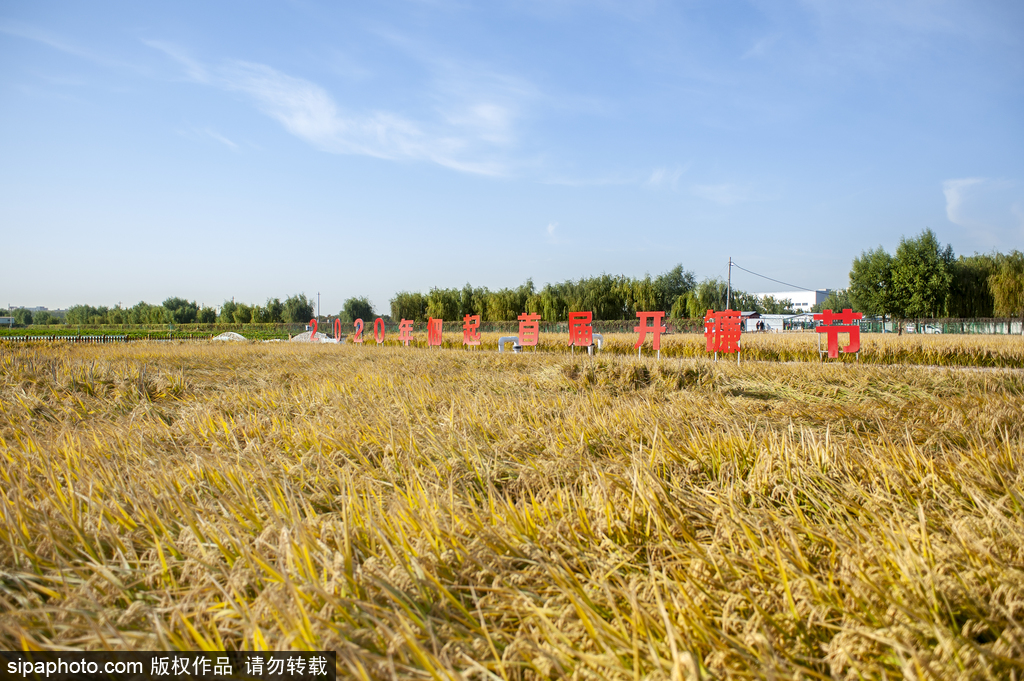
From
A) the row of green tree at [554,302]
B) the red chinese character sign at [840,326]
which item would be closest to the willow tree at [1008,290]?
the row of green tree at [554,302]

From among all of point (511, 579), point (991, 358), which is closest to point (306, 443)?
point (511, 579)

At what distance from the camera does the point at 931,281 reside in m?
35.1

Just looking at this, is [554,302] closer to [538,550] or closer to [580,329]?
[580,329]

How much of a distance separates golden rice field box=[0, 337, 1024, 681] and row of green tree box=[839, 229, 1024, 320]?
40.8m

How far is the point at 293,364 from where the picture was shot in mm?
9859

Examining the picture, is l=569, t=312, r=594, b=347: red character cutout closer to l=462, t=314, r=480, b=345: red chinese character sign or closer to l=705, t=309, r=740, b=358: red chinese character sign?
l=705, t=309, r=740, b=358: red chinese character sign

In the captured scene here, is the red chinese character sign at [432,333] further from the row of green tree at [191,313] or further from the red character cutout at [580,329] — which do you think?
the row of green tree at [191,313]

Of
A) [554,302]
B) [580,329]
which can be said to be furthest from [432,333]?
[554,302]

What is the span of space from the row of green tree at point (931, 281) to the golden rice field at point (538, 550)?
40.8 m

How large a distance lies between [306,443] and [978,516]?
351 cm

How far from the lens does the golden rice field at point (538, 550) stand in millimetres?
1394

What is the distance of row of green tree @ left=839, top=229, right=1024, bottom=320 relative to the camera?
35.2 metres

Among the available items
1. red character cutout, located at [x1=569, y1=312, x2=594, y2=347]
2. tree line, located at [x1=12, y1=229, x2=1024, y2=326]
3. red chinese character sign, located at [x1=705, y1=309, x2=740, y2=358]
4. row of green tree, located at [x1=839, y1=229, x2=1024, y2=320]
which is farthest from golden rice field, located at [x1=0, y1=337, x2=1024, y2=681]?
row of green tree, located at [x1=839, y1=229, x2=1024, y2=320]

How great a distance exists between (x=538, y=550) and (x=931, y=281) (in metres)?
44.3
